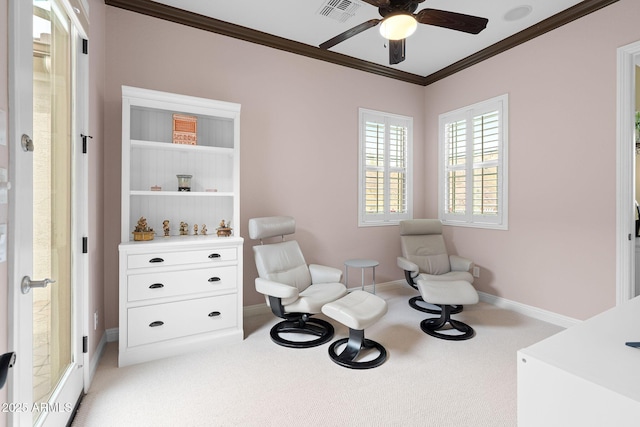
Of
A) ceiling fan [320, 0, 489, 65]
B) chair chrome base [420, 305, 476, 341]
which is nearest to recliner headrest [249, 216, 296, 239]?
chair chrome base [420, 305, 476, 341]

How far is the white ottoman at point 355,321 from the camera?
2385mm

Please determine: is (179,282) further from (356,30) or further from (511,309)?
(511,309)

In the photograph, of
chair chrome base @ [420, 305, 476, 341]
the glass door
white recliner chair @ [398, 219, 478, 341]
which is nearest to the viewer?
the glass door

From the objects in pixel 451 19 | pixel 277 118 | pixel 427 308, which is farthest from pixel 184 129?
pixel 427 308

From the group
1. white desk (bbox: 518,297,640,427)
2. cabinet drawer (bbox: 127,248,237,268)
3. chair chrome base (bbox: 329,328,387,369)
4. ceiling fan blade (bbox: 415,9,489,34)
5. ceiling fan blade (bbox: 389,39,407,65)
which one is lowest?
chair chrome base (bbox: 329,328,387,369)

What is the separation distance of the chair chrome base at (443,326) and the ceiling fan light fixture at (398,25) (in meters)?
2.39

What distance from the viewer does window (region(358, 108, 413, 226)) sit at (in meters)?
4.21

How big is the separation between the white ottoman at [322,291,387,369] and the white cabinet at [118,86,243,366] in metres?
0.90

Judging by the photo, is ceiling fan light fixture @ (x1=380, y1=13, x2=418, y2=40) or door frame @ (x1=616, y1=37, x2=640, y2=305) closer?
ceiling fan light fixture @ (x1=380, y1=13, x2=418, y2=40)

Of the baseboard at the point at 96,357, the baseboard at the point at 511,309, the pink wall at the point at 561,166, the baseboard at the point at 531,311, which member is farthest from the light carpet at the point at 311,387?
the pink wall at the point at 561,166

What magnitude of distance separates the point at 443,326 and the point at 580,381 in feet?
7.99

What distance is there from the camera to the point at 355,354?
247cm

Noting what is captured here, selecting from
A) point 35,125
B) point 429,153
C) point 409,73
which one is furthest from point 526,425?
point 409,73

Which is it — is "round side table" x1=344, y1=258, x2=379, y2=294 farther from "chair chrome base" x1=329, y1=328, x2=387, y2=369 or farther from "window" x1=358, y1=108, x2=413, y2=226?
"chair chrome base" x1=329, y1=328, x2=387, y2=369
